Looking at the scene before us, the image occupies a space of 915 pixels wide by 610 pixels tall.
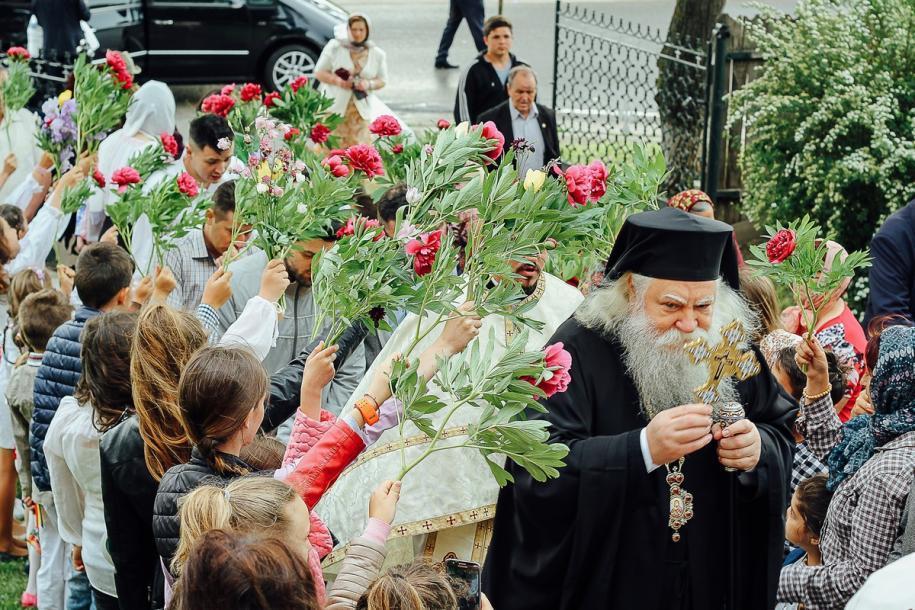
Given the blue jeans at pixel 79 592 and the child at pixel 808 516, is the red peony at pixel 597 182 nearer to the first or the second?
the child at pixel 808 516

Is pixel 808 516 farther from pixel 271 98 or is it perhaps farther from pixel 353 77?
pixel 353 77

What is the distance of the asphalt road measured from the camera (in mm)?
16750

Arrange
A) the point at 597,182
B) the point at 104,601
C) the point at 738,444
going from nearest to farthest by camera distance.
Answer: the point at 738,444
the point at 597,182
the point at 104,601

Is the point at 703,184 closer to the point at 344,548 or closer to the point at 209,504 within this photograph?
the point at 344,548

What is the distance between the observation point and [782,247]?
4.95 m

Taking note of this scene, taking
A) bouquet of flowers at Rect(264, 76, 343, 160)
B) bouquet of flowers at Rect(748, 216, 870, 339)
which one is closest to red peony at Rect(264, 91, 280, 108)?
bouquet of flowers at Rect(264, 76, 343, 160)

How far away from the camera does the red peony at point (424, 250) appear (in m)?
3.90

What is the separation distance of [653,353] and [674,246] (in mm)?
353

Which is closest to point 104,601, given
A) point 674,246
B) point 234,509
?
point 234,509

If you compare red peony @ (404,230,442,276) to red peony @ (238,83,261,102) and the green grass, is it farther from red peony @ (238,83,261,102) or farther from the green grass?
red peony @ (238,83,261,102)

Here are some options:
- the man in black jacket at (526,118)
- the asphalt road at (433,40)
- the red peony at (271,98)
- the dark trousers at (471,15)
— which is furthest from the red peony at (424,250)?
the dark trousers at (471,15)

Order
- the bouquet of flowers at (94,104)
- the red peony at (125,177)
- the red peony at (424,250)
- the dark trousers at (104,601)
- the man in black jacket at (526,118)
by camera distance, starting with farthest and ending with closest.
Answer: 1. the man in black jacket at (526,118)
2. the bouquet of flowers at (94,104)
3. the red peony at (125,177)
4. the dark trousers at (104,601)
5. the red peony at (424,250)

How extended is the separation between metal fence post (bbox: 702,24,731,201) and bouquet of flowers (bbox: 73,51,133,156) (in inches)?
191

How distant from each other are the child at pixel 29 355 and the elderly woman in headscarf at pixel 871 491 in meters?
3.47
